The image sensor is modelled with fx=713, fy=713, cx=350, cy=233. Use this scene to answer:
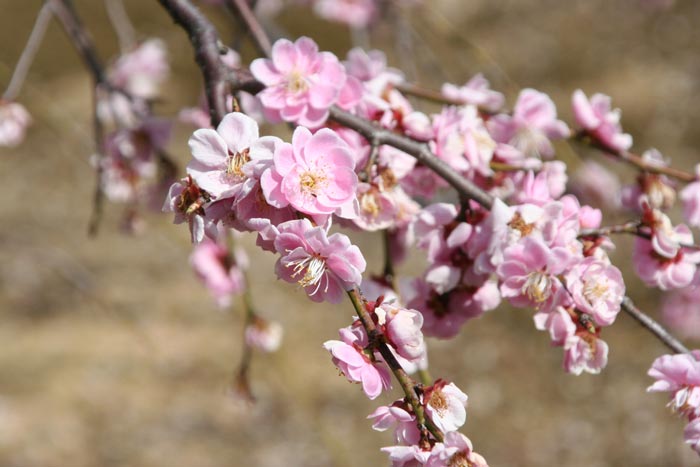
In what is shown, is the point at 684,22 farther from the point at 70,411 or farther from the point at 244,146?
the point at 244,146

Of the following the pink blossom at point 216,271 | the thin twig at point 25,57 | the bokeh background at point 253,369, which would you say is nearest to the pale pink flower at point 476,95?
the pink blossom at point 216,271

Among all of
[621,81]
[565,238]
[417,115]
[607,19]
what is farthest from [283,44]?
[607,19]

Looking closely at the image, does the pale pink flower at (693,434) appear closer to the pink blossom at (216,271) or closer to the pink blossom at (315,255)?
the pink blossom at (315,255)

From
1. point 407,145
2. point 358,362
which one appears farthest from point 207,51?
point 358,362

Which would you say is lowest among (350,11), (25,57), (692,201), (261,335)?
(350,11)

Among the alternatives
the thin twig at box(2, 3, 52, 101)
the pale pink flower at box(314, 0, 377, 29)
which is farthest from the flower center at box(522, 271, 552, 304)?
the pale pink flower at box(314, 0, 377, 29)

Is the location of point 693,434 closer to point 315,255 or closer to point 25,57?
point 315,255
